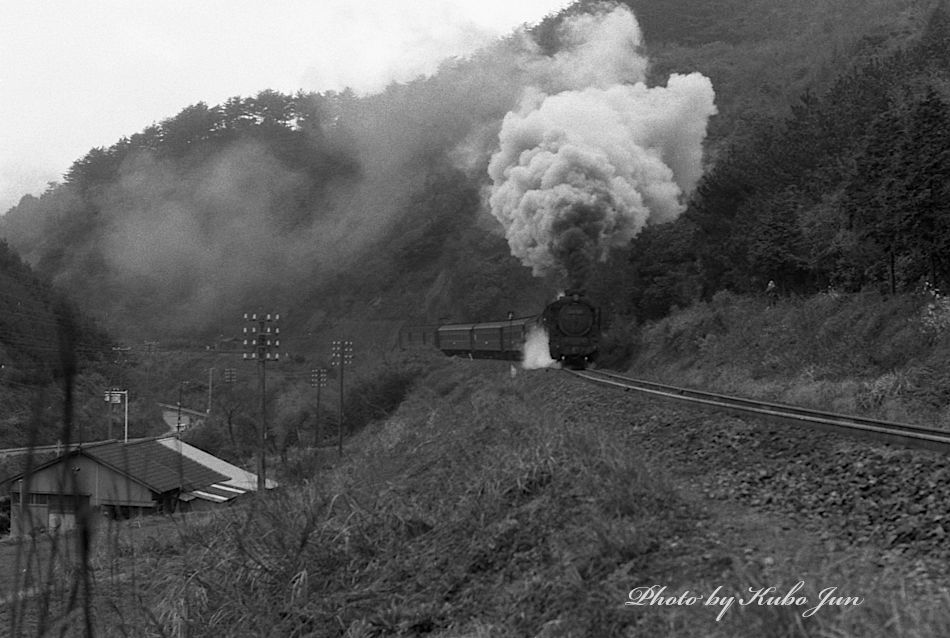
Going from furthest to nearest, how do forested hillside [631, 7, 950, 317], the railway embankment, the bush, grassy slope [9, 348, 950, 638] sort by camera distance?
the bush < forested hillside [631, 7, 950, 317] < grassy slope [9, 348, 950, 638] < the railway embankment

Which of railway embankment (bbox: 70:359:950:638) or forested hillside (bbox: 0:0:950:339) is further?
forested hillside (bbox: 0:0:950:339)

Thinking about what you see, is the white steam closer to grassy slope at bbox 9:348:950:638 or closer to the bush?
the bush

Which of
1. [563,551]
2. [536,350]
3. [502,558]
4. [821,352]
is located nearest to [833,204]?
[821,352]

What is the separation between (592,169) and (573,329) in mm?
5670

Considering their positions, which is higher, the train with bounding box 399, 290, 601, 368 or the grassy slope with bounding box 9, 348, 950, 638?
the train with bounding box 399, 290, 601, 368

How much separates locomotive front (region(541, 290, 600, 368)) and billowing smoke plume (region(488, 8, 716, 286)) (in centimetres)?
200

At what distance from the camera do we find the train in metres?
24.8

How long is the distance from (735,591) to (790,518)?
6.69 feet

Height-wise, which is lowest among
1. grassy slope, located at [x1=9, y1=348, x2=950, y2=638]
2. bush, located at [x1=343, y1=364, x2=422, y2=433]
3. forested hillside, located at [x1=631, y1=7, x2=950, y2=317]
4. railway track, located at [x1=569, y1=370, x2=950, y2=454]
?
bush, located at [x1=343, y1=364, x2=422, y2=433]

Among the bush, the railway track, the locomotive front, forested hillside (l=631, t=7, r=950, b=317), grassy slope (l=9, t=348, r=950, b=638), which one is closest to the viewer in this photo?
grassy slope (l=9, t=348, r=950, b=638)

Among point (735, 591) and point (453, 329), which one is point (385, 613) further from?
point (453, 329)

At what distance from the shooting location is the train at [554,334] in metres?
24.8

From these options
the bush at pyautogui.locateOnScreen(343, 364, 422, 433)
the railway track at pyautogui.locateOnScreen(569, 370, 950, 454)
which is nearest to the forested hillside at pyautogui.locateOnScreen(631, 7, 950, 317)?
the railway track at pyautogui.locateOnScreen(569, 370, 950, 454)

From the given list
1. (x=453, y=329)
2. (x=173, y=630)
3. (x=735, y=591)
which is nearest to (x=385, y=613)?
(x=173, y=630)
